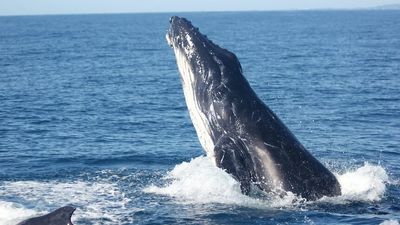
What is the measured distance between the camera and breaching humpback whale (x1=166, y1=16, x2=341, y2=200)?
17.0 m

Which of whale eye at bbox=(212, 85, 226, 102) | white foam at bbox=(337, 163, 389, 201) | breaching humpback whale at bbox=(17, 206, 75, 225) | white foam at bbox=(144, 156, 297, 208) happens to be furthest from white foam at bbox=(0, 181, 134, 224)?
white foam at bbox=(337, 163, 389, 201)

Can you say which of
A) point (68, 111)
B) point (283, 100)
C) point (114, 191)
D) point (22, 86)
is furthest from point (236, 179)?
point (22, 86)

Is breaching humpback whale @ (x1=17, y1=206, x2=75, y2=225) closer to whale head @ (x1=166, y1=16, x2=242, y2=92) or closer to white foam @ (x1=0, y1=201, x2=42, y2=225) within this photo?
white foam @ (x1=0, y1=201, x2=42, y2=225)

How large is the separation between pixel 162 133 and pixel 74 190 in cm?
1381

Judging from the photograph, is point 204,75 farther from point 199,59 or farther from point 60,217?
point 60,217

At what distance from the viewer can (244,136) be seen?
17281 millimetres

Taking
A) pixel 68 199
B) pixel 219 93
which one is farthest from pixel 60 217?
pixel 68 199

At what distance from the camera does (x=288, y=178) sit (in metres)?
16.9

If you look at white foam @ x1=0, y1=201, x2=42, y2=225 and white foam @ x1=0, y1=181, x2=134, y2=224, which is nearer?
white foam @ x1=0, y1=201, x2=42, y2=225

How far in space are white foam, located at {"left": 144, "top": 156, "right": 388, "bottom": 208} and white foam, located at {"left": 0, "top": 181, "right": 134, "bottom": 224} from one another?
5.13 ft

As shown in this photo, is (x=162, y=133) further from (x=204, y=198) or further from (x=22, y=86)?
(x=22, y=86)

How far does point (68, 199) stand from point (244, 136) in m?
5.54

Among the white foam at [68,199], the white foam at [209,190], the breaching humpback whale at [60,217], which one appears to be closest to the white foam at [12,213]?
the white foam at [68,199]

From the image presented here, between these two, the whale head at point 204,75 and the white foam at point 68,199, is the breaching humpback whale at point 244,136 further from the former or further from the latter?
the white foam at point 68,199
